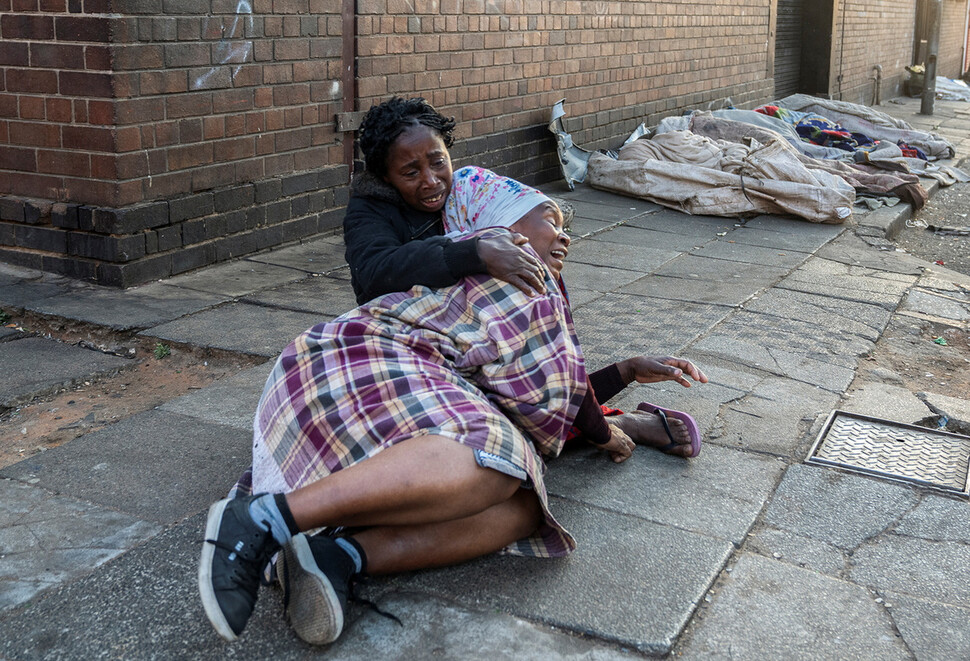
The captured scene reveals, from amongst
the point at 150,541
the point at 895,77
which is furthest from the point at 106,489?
the point at 895,77

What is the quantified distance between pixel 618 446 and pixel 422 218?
90cm

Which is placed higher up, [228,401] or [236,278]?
[236,278]

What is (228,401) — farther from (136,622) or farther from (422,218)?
(136,622)

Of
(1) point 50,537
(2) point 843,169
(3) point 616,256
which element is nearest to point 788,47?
(2) point 843,169

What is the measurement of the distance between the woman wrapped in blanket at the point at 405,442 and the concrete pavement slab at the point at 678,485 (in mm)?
198

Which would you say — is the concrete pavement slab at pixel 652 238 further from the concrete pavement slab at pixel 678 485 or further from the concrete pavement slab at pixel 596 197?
the concrete pavement slab at pixel 678 485

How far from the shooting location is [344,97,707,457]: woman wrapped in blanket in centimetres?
250

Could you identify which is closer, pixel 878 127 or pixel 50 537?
pixel 50 537

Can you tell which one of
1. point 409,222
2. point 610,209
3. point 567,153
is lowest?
point 610,209

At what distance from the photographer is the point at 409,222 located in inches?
111

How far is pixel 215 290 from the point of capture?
4.80m

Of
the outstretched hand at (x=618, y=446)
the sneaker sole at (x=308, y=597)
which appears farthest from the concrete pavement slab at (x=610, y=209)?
the sneaker sole at (x=308, y=597)

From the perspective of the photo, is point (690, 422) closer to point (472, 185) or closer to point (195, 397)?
point (472, 185)

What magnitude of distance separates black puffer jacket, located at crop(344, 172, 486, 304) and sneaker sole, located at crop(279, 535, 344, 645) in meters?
0.77
